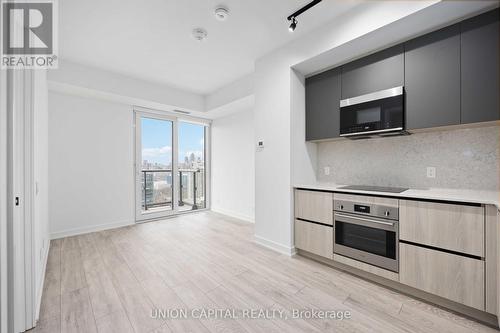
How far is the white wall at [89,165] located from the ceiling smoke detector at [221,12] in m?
2.90

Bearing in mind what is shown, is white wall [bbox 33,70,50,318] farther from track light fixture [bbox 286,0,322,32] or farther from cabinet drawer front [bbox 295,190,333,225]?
cabinet drawer front [bbox 295,190,333,225]

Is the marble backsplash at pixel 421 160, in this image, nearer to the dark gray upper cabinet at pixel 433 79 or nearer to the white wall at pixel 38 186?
the dark gray upper cabinet at pixel 433 79

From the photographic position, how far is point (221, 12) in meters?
2.15

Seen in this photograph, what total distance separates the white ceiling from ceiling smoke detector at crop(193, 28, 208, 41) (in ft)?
0.20

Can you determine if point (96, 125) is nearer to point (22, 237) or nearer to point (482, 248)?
point (22, 237)

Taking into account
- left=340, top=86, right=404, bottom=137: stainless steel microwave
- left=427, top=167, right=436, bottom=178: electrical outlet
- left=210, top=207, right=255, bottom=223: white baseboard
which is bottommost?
left=210, top=207, right=255, bottom=223: white baseboard

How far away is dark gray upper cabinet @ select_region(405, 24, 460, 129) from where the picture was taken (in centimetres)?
182

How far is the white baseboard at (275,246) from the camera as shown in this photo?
2.76 meters

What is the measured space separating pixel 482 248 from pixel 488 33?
1.68 metres

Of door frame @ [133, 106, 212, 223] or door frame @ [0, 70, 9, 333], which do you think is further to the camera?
door frame @ [133, 106, 212, 223]

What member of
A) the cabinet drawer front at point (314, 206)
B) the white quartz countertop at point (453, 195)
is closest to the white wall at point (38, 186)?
the cabinet drawer front at point (314, 206)

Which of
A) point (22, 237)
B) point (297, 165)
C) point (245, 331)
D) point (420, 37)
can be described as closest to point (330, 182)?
point (297, 165)

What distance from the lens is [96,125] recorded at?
3.82 m

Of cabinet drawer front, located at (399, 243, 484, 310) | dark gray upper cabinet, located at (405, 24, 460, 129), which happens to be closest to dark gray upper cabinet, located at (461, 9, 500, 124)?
dark gray upper cabinet, located at (405, 24, 460, 129)
